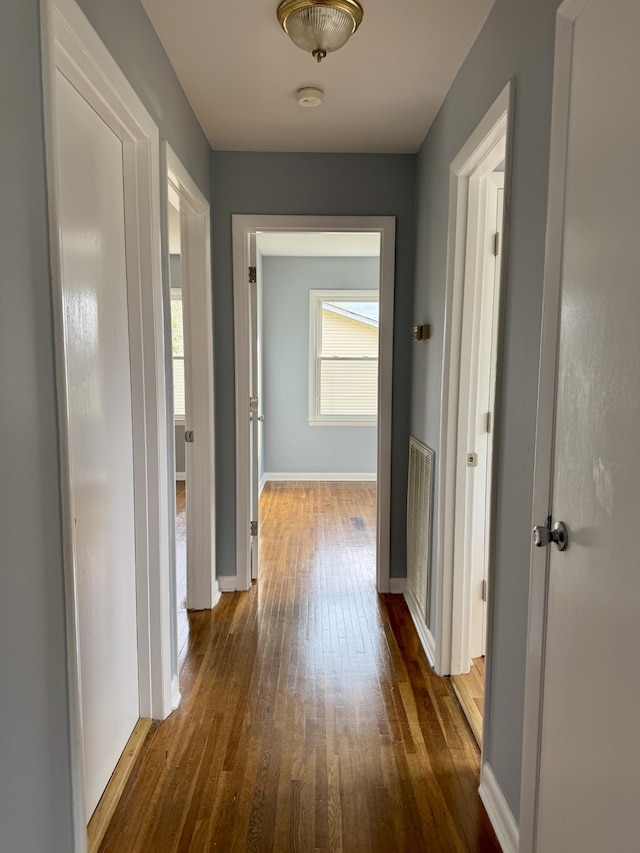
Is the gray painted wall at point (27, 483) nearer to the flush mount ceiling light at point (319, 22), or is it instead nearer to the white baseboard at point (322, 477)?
the flush mount ceiling light at point (319, 22)

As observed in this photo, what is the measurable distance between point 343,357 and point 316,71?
4037 mm

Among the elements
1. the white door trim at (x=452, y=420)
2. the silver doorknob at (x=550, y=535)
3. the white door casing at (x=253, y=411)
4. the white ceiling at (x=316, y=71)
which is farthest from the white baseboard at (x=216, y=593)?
the white ceiling at (x=316, y=71)

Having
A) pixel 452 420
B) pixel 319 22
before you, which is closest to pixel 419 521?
pixel 452 420

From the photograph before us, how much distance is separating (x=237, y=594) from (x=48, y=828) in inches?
78.9

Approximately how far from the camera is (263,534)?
4.21 m

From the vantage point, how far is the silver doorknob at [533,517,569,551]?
1.17m

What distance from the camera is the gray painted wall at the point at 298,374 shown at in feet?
19.4

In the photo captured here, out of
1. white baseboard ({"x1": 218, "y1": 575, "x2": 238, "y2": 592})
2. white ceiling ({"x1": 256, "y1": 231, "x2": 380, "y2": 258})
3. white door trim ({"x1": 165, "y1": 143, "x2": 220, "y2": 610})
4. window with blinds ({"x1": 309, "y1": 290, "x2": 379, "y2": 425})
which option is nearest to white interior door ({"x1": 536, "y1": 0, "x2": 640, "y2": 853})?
white door trim ({"x1": 165, "y1": 143, "x2": 220, "y2": 610})

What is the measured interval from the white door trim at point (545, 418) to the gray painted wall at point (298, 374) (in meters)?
4.79

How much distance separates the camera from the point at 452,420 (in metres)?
2.24

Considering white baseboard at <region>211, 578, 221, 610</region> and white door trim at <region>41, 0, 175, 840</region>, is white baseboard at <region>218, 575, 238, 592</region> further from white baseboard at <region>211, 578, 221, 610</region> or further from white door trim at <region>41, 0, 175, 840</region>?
white door trim at <region>41, 0, 175, 840</region>

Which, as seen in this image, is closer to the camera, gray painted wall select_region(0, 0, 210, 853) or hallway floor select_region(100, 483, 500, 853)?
gray painted wall select_region(0, 0, 210, 853)

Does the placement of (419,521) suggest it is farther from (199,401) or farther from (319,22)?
(319,22)

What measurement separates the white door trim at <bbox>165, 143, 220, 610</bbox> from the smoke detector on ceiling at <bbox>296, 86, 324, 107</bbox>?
69cm
